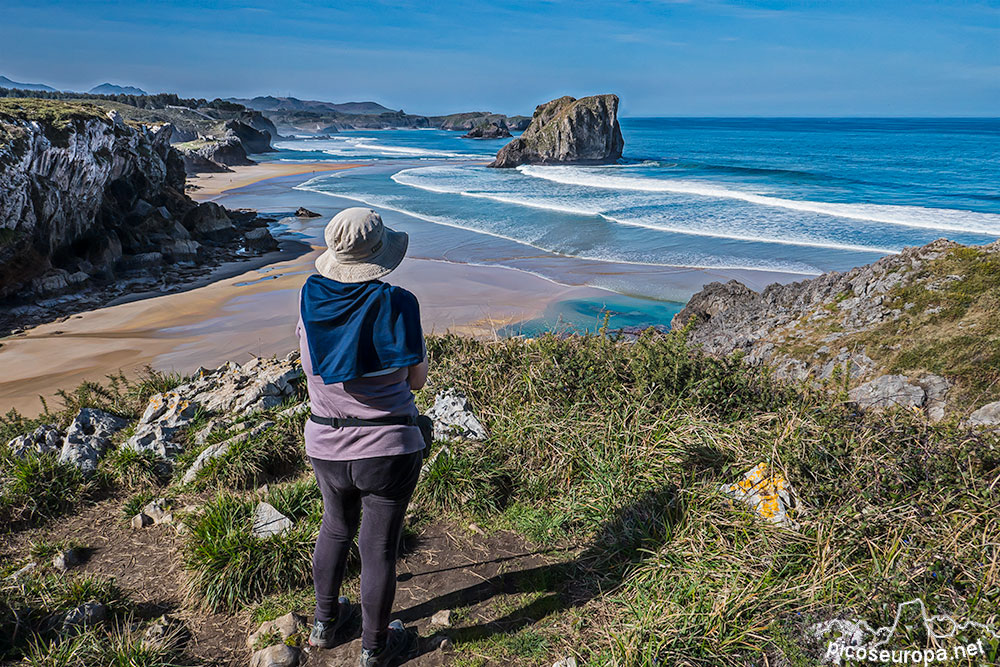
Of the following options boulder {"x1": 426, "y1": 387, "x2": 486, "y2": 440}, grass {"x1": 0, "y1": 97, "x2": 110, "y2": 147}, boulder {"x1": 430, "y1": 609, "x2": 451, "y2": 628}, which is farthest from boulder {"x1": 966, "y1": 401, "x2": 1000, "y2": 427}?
grass {"x1": 0, "y1": 97, "x2": 110, "y2": 147}

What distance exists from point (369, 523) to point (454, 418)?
2014mm

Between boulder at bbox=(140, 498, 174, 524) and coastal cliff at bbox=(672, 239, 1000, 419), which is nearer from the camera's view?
boulder at bbox=(140, 498, 174, 524)

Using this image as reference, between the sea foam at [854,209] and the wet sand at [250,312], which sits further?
the sea foam at [854,209]

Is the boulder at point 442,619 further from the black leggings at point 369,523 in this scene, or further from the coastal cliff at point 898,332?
the coastal cliff at point 898,332

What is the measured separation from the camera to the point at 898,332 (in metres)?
4.82

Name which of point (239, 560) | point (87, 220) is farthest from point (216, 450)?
point (87, 220)

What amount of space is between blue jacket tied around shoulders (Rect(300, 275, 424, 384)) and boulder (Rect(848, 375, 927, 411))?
339cm

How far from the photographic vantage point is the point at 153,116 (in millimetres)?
57406

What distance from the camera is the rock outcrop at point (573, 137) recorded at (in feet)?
159

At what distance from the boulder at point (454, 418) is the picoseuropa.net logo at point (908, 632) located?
2411 millimetres

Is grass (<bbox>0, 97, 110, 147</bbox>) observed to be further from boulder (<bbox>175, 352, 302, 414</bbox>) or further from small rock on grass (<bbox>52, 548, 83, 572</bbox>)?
small rock on grass (<bbox>52, 548, 83, 572</bbox>)

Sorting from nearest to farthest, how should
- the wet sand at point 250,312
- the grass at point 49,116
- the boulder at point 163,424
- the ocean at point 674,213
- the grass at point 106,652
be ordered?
the grass at point 106,652 < the boulder at point 163,424 < the wet sand at point 250,312 < the grass at point 49,116 < the ocean at point 674,213

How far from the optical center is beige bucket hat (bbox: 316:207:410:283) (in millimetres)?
2158

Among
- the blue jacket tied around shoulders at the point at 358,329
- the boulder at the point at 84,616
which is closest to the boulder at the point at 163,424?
the boulder at the point at 84,616
